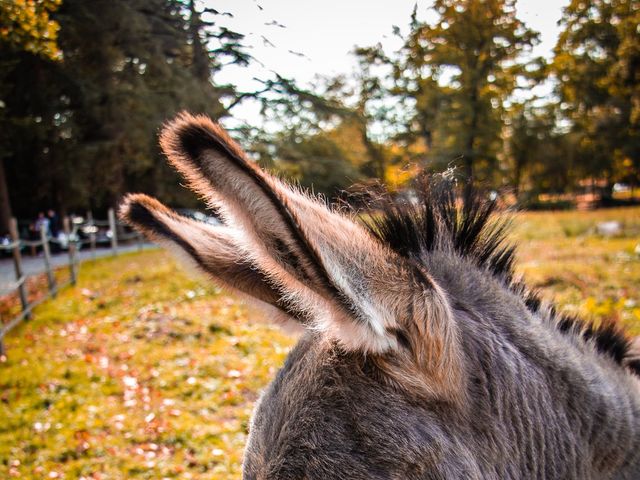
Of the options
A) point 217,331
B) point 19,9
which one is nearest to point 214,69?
point 19,9

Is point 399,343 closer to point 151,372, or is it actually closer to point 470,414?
point 470,414

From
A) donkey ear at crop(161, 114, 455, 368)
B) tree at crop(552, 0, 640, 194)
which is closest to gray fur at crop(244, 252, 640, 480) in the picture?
donkey ear at crop(161, 114, 455, 368)

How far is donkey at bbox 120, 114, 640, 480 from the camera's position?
100cm

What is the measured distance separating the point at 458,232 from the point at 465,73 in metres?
1.30

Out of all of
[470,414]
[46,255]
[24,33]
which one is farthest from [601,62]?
[46,255]

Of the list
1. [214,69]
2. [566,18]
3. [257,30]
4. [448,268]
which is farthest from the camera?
[214,69]

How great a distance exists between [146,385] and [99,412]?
0.88 metres

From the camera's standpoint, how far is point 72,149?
4.37 meters

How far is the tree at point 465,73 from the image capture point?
7.30 feet

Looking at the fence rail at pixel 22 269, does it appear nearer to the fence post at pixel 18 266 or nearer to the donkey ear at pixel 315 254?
the fence post at pixel 18 266

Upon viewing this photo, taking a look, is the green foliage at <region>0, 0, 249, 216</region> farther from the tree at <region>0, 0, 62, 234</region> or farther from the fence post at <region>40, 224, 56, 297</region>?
the fence post at <region>40, 224, 56, 297</region>

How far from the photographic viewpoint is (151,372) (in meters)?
7.36

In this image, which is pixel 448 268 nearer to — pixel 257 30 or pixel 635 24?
pixel 257 30

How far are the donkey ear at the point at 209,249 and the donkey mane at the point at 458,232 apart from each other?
1.37 feet
